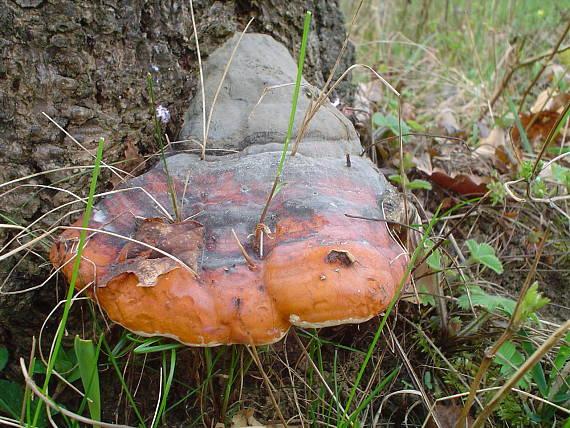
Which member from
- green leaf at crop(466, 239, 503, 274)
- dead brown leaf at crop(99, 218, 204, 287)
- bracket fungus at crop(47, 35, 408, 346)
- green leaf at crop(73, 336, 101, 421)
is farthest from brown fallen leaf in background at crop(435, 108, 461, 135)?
green leaf at crop(73, 336, 101, 421)

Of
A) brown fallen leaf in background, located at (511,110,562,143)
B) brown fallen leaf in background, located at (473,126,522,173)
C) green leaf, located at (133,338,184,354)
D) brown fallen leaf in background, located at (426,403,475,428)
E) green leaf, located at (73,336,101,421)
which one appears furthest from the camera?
brown fallen leaf in background, located at (511,110,562,143)

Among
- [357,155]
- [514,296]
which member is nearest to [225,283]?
[357,155]

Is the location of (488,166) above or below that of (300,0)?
below

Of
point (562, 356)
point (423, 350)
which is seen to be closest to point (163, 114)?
point (423, 350)

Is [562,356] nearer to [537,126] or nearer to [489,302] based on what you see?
[489,302]

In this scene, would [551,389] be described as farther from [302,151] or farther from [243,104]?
[243,104]

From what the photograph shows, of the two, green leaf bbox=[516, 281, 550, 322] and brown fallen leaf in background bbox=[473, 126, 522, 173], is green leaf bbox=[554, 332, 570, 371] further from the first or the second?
brown fallen leaf in background bbox=[473, 126, 522, 173]
